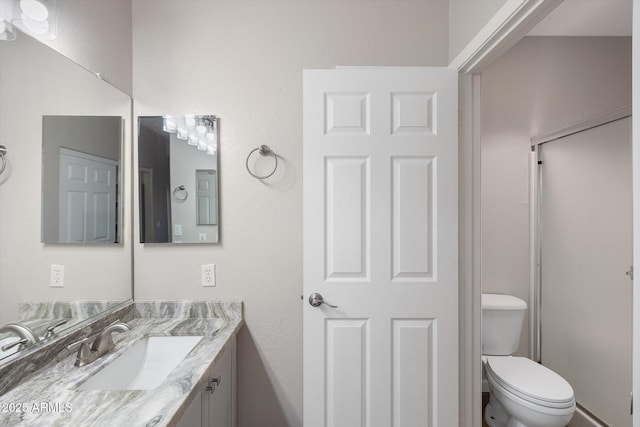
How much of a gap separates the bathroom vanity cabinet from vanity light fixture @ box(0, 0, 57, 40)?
1.38m

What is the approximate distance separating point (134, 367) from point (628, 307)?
9.14 feet

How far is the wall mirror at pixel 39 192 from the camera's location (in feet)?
3.13

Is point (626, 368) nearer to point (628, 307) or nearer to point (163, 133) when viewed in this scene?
point (628, 307)

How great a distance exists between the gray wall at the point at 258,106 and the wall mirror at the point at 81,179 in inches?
9.3

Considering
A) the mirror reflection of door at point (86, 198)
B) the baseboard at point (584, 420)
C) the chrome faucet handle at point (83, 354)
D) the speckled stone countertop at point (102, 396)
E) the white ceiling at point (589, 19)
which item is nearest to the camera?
the speckled stone countertop at point (102, 396)

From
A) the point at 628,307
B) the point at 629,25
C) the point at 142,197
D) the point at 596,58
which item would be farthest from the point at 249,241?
the point at 629,25

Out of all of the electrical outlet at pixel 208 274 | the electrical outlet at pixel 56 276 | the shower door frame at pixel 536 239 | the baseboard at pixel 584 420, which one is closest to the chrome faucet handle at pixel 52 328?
→ the electrical outlet at pixel 56 276

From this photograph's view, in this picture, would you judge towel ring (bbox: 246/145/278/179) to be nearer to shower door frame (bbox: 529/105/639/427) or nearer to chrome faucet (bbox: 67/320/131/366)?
chrome faucet (bbox: 67/320/131/366)

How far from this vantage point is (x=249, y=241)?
1599 mm

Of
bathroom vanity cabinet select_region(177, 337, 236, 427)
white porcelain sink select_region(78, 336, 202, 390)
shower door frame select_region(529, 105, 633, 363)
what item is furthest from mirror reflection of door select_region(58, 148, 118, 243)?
shower door frame select_region(529, 105, 633, 363)

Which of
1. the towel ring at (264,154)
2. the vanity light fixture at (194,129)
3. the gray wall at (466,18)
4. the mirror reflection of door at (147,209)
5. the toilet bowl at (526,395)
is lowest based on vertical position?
the toilet bowl at (526,395)

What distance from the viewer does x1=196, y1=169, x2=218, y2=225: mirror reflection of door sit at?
5.16 feet

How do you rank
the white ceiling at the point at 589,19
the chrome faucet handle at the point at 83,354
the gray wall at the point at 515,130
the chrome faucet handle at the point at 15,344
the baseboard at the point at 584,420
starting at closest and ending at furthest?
the chrome faucet handle at the point at 15,344
the chrome faucet handle at the point at 83,354
the white ceiling at the point at 589,19
the baseboard at the point at 584,420
the gray wall at the point at 515,130

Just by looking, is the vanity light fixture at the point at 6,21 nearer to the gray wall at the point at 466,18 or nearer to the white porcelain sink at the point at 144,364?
the white porcelain sink at the point at 144,364
